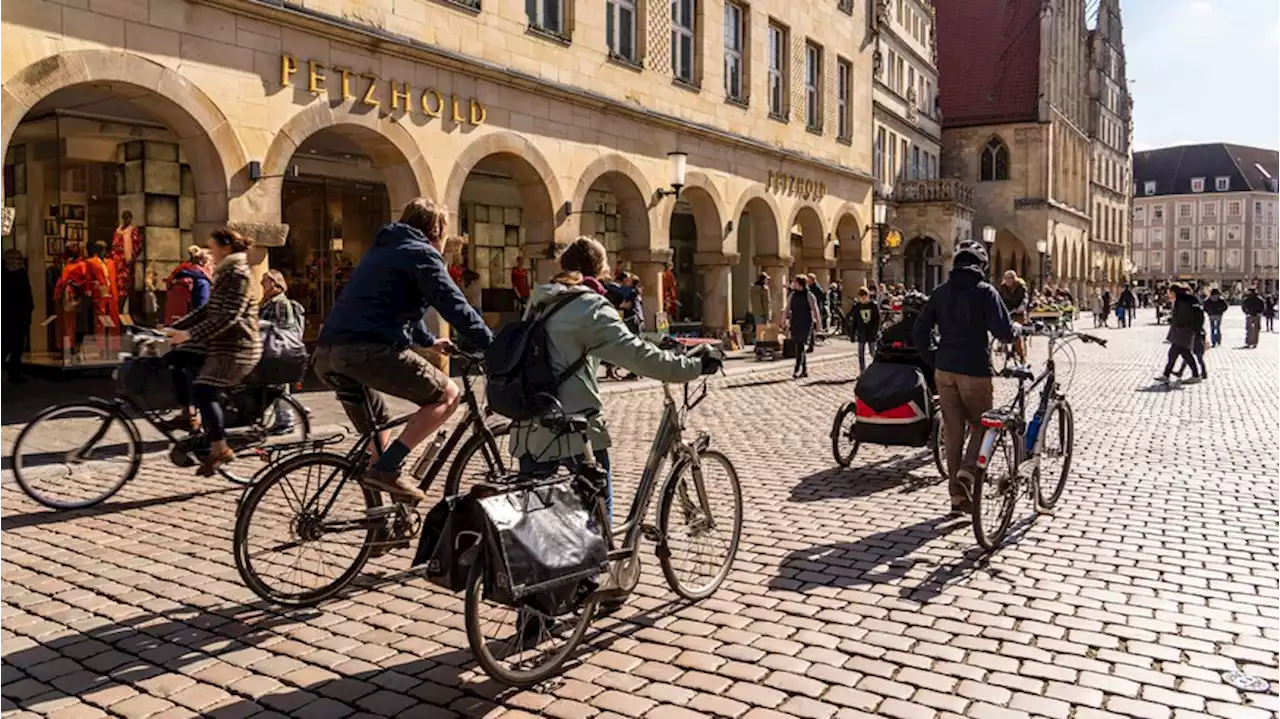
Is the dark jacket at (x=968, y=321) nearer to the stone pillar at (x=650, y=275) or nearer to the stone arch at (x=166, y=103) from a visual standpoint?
the stone arch at (x=166, y=103)

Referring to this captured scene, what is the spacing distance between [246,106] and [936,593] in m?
10.2

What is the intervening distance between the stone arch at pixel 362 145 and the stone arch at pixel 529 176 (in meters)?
0.93

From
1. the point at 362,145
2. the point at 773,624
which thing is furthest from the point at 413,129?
the point at 773,624

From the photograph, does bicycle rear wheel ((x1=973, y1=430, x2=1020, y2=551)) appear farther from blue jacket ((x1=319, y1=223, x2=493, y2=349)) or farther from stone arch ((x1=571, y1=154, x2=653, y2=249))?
stone arch ((x1=571, y1=154, x2=653, y2=249))

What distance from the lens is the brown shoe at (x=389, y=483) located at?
5016 millimetres

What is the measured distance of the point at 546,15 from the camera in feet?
57.3

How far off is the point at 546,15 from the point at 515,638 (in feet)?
49.0

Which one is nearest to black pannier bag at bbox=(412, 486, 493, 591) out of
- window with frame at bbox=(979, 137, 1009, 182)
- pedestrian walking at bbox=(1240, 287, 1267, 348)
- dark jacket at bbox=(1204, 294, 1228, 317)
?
dark jacket at bbox=(1204, 294, 1228, 317)

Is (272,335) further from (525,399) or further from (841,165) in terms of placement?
(841,165)

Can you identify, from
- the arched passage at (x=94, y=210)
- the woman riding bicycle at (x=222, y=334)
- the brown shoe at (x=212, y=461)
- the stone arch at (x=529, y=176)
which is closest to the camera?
the woman riding bicycle at (x=222, y=334)

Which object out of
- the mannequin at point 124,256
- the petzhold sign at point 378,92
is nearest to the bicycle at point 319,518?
the petzhold sign at point 378,92

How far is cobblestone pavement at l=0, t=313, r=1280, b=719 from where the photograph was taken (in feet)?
13.1

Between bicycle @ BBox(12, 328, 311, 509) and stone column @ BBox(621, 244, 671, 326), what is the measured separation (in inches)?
502

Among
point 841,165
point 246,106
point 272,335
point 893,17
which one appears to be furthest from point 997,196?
point 272,335
